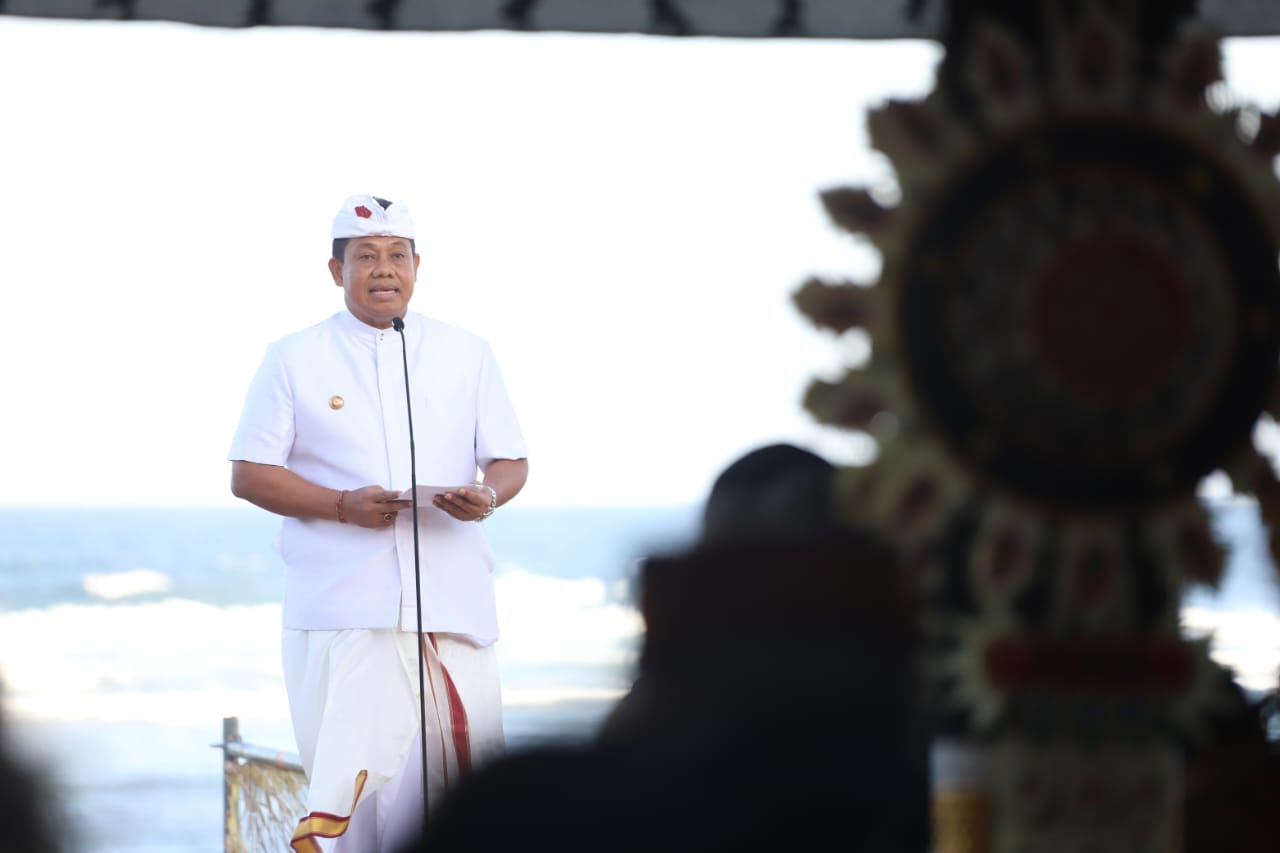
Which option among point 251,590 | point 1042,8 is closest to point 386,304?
point 1042,8

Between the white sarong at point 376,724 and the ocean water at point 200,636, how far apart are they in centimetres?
15

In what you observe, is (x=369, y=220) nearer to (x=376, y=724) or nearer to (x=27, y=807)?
(x=376, y=724)

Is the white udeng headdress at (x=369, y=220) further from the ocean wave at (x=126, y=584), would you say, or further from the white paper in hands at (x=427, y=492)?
the ocean wave at (x=126, y=584)

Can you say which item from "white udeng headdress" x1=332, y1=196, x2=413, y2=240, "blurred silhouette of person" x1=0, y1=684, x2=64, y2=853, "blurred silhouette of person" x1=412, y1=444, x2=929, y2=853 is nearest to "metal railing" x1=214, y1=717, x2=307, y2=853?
"white udeng headdress" x1=332, y1=196, x2=413, y2=240

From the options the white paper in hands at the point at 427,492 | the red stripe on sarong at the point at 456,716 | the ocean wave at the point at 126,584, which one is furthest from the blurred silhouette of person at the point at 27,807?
the ocean wave at the point at 126,584

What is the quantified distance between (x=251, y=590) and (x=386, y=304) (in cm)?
2335

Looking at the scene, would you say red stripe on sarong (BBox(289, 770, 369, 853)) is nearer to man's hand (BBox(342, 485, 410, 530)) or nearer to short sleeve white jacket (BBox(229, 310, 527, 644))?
short sleeve white jacket (BBox(229, 310, 527, 644))

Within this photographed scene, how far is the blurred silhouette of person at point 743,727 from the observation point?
43.4 inches

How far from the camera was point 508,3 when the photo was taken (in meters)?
2.21

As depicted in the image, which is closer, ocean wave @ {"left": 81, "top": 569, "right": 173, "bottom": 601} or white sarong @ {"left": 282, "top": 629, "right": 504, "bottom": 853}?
white sarong @ {"left": 282, "top": 629, "right": 504, "bottom": 853}

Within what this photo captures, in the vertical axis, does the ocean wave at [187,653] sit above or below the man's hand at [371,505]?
below

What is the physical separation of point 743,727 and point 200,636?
21.0 meters

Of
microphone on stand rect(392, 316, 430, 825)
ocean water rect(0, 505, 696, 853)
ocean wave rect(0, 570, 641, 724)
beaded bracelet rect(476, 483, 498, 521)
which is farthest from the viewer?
ocean wave rect(0, 570, 641, 724)

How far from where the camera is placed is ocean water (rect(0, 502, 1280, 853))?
131 centimetres
